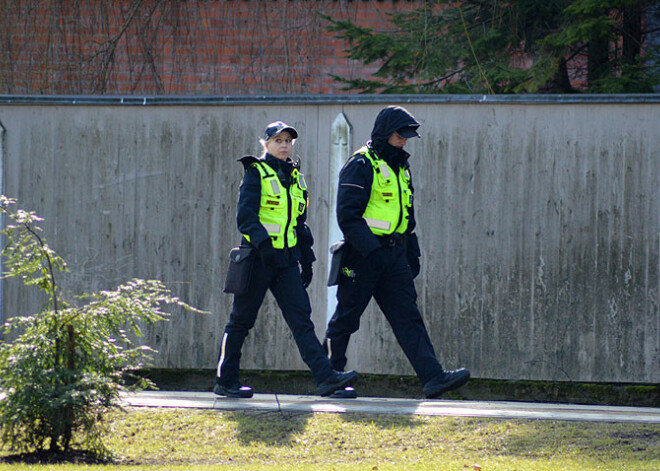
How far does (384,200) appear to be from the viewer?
7.16 meters

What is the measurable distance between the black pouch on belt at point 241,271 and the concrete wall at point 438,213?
149 cm

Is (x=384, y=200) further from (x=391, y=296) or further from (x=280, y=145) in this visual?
(x=280, y=145)

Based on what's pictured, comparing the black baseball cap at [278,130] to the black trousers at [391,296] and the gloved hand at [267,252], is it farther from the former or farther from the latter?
the black trousers at [391,296]

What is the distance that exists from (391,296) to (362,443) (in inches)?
53.4

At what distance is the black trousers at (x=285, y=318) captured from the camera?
692cm

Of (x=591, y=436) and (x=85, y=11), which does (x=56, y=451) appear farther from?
(x=85, y=11)

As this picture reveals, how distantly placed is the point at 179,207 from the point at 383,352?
2126mm

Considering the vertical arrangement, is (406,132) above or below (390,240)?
above

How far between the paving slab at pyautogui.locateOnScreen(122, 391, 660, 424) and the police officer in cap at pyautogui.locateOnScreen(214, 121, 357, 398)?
187 millimetres

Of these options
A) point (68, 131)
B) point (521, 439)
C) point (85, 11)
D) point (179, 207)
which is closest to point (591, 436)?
point (521, 439)

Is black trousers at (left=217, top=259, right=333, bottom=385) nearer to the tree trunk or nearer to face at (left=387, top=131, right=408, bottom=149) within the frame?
face at (left=387, top=131, right=408, bottom=149)

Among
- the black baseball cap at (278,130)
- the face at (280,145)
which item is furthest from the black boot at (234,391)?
the black baseball cap at (278,130)

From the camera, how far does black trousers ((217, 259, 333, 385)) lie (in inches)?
272

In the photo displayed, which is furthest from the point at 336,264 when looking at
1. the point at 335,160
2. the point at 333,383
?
the point at 335,160
